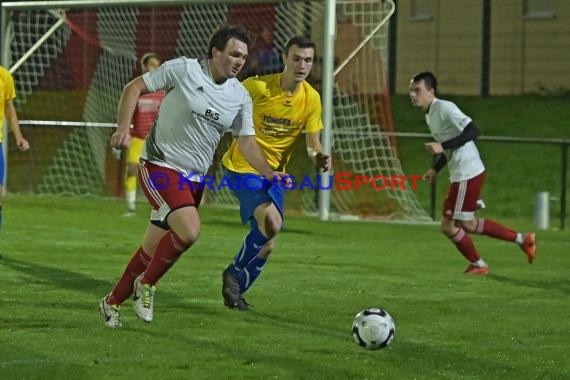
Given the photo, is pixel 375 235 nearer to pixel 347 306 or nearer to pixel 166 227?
pixel 347 306

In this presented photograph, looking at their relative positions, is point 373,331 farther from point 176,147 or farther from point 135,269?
point 176,147

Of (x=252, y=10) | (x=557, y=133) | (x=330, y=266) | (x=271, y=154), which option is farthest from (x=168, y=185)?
(x=557, y=133)

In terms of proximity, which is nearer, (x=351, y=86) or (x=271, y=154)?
(x=271, y=154)

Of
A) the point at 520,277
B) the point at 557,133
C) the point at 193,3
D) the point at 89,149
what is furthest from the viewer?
the point at 557,133

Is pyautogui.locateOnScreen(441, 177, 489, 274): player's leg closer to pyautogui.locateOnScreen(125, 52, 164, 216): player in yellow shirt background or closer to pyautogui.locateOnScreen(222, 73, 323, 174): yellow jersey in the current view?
pyautogui.locateOnScreen(222, 73, 323, 174): yellow jersey

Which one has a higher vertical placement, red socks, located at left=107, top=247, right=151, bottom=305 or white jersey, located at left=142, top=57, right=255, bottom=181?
white jersey, located at left=142, top=57, right=255, bottom=181

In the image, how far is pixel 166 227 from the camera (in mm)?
8750

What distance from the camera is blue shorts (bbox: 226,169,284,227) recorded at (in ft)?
32.6

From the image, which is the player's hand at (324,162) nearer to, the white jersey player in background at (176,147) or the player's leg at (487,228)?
the white jersey player in background at (176,147)

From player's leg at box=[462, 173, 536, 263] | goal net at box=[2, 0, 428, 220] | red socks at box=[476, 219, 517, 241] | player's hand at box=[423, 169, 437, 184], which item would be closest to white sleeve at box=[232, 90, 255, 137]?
player's hand at box=[423, 169, 437, 184]

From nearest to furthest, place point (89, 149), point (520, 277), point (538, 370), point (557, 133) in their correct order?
point (538, 370) < point (520, 277) < point (89, 149) < point (557, 133)

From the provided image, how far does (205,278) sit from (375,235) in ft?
18.1

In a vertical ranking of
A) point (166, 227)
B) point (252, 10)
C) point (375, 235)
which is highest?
point (252, 10)

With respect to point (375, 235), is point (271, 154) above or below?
above
